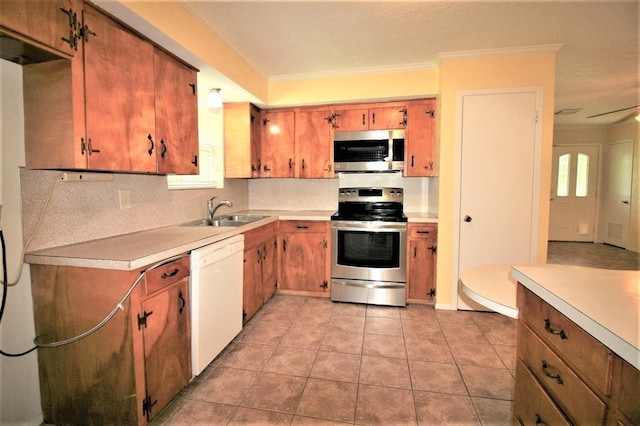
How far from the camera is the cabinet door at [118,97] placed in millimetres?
1527

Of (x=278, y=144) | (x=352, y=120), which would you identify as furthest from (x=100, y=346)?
(x=352, y=120)

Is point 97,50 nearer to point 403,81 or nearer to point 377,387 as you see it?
point 377,387

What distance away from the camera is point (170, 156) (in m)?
2.13

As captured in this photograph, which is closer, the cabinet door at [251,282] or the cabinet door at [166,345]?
the cabinet door at [166,345]

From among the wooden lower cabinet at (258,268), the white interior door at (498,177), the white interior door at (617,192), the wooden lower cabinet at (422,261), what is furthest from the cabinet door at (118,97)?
the white interior door at (617,192)

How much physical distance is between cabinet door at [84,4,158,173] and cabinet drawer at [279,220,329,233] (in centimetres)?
165

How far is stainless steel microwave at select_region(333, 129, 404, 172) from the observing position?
3.33 meters

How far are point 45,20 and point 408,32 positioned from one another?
2.33 metres

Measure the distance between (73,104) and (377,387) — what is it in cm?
228

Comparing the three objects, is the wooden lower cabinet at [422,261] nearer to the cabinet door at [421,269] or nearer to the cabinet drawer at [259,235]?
the cabinet door at [421,269]

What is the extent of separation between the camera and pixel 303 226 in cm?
338

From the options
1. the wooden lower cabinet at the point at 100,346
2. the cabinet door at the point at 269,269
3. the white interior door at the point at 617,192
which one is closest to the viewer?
the wooden lower cabinet at the point at 100,346

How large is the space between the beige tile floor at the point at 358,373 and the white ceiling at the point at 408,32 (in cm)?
250

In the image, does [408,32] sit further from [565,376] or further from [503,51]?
[565,376]
